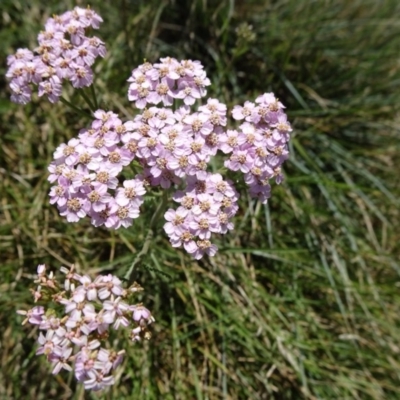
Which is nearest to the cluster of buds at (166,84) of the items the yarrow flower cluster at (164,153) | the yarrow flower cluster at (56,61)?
the yarrow flower cluster at (164,153)

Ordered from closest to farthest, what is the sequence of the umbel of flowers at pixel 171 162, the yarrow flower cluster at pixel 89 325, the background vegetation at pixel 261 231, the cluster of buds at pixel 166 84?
1. the yarrow flower cluster at pixel 89 325
2. the umbel of flowers at pixel 171 162
3. the cluster of buds at pixel 166 84
4. the background vegetation at pixel 261 231

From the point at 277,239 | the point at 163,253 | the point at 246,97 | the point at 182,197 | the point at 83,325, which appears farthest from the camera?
the point at 246,97

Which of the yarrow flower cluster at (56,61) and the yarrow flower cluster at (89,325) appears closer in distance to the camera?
the yarrow flower cluster at (89,325)

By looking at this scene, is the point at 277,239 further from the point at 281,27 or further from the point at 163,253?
the point at 281,27

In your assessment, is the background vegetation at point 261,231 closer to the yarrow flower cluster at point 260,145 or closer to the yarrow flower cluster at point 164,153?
the yarrow flower cluster at point 164,153

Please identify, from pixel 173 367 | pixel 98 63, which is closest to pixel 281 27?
pixel 98 63

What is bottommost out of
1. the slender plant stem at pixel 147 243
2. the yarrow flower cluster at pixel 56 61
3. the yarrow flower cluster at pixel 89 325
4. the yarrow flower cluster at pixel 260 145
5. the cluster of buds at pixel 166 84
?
the yarrow flower cluster at pixel 89 325
